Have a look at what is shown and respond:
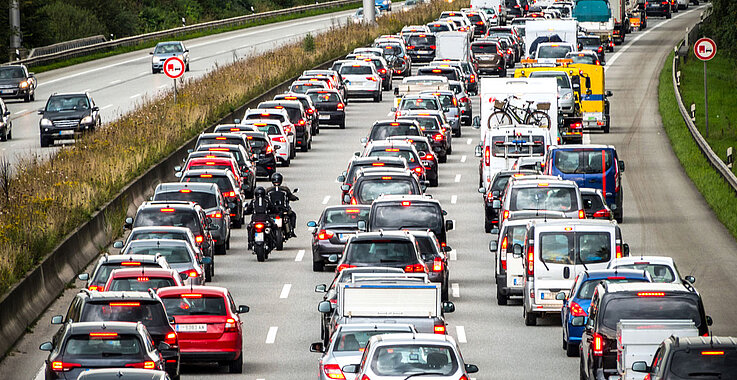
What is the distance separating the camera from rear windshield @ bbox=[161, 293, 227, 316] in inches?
843

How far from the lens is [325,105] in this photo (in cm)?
5691

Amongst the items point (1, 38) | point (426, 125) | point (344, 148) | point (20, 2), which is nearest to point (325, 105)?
point (344, 148)

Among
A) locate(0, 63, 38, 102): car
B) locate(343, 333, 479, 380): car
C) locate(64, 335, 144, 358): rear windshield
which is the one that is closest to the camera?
locate(343, 333, 479, 380): car

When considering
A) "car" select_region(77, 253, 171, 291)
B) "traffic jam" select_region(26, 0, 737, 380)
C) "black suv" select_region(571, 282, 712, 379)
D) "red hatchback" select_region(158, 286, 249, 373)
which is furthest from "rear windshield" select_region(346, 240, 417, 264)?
"black suv" select_region(571, 282, 712, 379)

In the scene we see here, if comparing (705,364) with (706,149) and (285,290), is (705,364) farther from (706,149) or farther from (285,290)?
(706,149)

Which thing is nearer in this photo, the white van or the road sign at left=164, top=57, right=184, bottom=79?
the white van

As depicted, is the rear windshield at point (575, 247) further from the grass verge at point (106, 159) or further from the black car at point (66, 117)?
the black car at point (66, 117)

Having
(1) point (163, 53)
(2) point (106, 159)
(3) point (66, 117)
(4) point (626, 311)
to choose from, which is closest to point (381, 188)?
(2) point (106, 159)

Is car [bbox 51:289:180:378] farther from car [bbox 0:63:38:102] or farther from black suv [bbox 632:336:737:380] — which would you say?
car [bbox 0:63:38:102]

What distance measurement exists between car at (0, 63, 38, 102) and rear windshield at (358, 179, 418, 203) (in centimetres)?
3400

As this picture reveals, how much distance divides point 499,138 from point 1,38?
159 ft

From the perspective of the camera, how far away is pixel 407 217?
29.4 metres

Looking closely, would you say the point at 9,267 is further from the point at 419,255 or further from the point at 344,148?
the point at 344,148

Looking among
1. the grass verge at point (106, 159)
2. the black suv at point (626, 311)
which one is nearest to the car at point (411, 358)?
the black suv at point (626, 311)
